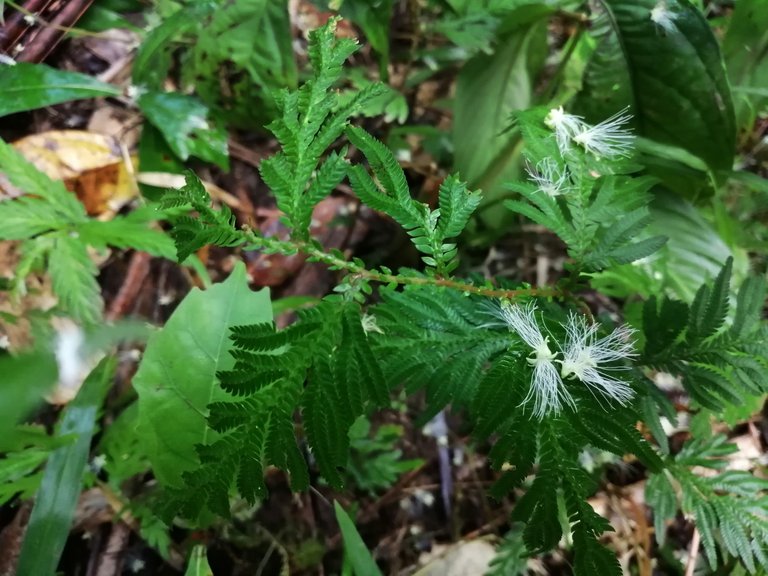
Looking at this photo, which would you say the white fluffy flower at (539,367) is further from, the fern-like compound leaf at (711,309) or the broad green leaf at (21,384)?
the broad green leaf at (21,384)

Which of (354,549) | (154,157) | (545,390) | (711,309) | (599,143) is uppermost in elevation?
(154,157)

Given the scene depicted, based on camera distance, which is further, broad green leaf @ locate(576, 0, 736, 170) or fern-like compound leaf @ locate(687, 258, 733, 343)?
broad green leaf @ locate(576, 0, 736, 170)

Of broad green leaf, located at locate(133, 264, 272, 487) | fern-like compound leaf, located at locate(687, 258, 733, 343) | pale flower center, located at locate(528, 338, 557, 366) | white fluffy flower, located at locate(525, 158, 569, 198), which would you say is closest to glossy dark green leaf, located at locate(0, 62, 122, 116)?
broad green leaf, located at locate(133, 264, 272, 487)

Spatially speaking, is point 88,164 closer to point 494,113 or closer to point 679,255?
point 494,113

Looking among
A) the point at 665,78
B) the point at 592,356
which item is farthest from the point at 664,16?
the point at 592,356

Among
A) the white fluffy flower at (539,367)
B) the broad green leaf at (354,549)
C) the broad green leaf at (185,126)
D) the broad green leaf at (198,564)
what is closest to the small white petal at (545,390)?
A: the white fluffy flower at (539,367)

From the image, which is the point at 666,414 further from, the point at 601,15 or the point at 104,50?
the point at 104,50

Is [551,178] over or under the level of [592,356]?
over

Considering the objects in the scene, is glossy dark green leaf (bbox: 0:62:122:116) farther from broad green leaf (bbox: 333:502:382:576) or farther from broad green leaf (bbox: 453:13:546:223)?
broad green leaf (bbox: 333:502:382:576)
